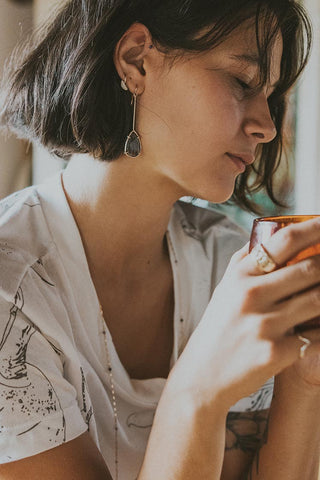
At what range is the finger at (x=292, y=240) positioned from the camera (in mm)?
767

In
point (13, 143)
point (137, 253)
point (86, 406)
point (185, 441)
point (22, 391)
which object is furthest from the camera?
point (13, 143)

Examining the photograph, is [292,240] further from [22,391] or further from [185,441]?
[22,391]

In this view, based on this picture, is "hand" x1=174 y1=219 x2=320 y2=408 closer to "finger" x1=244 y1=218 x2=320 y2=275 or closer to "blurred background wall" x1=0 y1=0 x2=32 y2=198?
"finger" x1=244 y1=218 x2=320 y2=275

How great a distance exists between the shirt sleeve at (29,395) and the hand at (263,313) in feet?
0.99

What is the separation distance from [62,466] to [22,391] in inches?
4.9

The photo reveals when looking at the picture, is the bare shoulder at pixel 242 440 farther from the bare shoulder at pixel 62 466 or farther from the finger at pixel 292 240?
the finger at pixel 292 240

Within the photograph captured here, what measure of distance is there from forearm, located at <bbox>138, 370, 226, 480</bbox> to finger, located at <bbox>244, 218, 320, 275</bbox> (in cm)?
23

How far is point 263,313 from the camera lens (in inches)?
30.6

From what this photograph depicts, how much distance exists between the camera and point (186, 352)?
2.98 ft

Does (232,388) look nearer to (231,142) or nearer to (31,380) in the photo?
(31,380)

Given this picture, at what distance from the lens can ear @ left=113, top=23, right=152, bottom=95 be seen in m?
1.19

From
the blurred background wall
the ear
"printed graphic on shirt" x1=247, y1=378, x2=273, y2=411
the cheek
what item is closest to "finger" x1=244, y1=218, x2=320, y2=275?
the cheek

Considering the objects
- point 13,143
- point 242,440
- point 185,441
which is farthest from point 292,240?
point 13,143

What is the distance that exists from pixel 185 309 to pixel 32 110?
1.68ft
